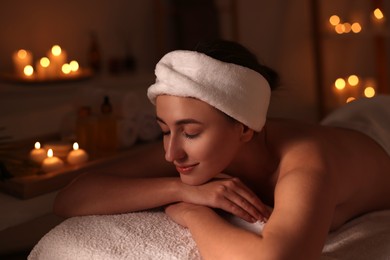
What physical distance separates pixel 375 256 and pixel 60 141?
3.73ft

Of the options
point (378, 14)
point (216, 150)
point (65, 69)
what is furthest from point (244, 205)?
point (378, 14)

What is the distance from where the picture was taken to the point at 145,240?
1.16 meters

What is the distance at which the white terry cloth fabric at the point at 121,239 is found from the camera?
1.12 meters

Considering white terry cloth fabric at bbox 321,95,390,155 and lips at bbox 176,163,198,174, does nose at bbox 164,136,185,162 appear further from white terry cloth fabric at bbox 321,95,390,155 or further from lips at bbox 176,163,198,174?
white terry cloth fabric at bbox 321,95,390,155

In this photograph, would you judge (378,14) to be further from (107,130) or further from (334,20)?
(107,130)

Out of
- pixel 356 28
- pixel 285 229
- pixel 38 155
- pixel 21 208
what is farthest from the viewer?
pixel 356 28

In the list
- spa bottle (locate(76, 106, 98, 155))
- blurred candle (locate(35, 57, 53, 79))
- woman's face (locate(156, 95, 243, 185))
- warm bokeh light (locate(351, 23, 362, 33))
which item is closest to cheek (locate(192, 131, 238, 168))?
woman's face (locate(156, 95, 243, 185))

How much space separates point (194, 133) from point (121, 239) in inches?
10.8

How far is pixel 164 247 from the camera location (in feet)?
3.70

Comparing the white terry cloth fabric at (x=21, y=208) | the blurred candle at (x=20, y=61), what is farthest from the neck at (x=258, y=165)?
the blurred candle at (x=20, y=61)

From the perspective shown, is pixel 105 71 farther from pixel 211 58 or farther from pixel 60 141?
pixel 211 58

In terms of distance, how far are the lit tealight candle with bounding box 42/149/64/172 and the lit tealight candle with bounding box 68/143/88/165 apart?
41 mm

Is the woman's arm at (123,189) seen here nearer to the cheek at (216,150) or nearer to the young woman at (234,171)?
the young woman at (234,171)

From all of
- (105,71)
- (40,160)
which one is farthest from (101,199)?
(105,71)
